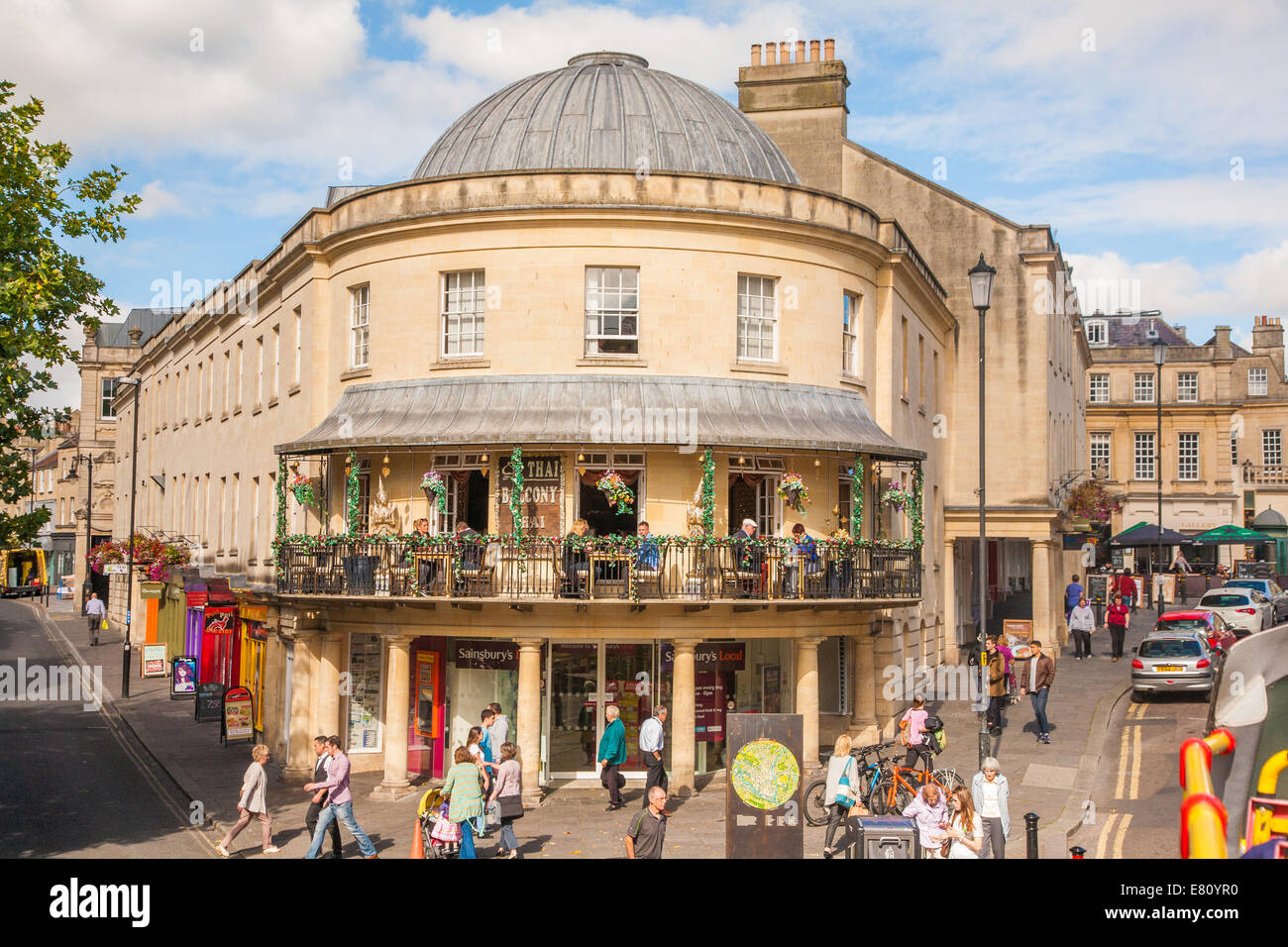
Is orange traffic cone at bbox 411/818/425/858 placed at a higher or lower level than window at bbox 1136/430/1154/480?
lower

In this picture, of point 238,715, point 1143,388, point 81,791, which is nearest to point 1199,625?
point 238,715

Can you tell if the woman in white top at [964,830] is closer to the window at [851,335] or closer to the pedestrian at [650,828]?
the pedestrian at [650,828]

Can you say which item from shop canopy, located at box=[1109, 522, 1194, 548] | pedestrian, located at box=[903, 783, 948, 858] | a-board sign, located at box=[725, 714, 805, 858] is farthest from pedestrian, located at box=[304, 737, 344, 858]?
shop canopy, located at box=[1109, 522, 1194, 548]

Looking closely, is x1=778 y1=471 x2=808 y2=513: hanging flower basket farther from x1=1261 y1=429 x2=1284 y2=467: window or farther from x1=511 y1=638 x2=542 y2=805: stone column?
x1=1261 y1=429 x2=1284 y2=467: window

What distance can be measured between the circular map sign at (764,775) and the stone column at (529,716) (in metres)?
6.32

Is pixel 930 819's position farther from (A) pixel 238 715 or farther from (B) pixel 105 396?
(B) pixel 105 396

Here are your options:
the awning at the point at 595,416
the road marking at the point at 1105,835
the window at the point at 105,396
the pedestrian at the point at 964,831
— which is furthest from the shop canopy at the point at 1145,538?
the window at the point at 105,396

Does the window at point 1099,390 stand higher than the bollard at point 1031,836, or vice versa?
the window at point 1099,390

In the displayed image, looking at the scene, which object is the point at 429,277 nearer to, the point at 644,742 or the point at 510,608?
the point at 510,608

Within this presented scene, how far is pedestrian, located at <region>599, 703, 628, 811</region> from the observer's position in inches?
766

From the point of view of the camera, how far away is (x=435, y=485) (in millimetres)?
21203

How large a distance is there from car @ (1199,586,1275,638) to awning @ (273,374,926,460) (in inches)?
642

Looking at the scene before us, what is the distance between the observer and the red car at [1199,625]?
1139 inches

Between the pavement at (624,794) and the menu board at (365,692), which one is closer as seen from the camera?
the pavement at (624,794)
